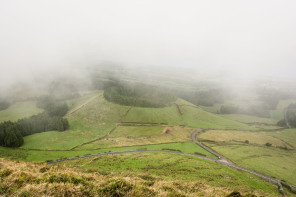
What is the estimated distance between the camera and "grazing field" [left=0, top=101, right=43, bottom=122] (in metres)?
129

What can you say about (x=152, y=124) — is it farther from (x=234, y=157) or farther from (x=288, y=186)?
(x=288, y=186)

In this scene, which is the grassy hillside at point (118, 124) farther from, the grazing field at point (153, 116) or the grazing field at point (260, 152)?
the grazing field at point (260, 152)

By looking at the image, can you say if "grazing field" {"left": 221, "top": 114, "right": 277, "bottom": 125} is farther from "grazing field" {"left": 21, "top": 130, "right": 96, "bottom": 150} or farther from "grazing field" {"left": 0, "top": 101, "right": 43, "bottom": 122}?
"grazing field" {"left": 0, "top": 101, "right": 43, "bottom": 122}

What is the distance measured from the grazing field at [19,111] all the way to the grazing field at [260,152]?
162m

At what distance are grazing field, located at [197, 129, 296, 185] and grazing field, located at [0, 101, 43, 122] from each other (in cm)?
16203

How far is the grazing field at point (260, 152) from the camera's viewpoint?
60.9 meters

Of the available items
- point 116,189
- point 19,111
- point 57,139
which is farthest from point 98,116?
point 116,189

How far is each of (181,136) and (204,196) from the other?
296ft

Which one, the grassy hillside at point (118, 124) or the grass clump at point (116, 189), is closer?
the grass clump at point (116, 189)

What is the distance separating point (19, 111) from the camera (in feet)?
476

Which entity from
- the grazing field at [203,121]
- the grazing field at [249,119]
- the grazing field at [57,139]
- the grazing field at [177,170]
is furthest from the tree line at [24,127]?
the grazing field at [249,119]

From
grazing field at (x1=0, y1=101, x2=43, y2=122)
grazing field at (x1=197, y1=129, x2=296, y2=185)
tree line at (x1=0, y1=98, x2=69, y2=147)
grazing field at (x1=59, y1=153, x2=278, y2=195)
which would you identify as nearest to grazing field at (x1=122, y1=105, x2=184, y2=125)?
grazing field at (x1=197, y1=129, x2=296, y2=185)

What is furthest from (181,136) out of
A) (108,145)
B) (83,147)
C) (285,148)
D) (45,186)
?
(45,186)

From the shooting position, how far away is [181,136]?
324 ft
